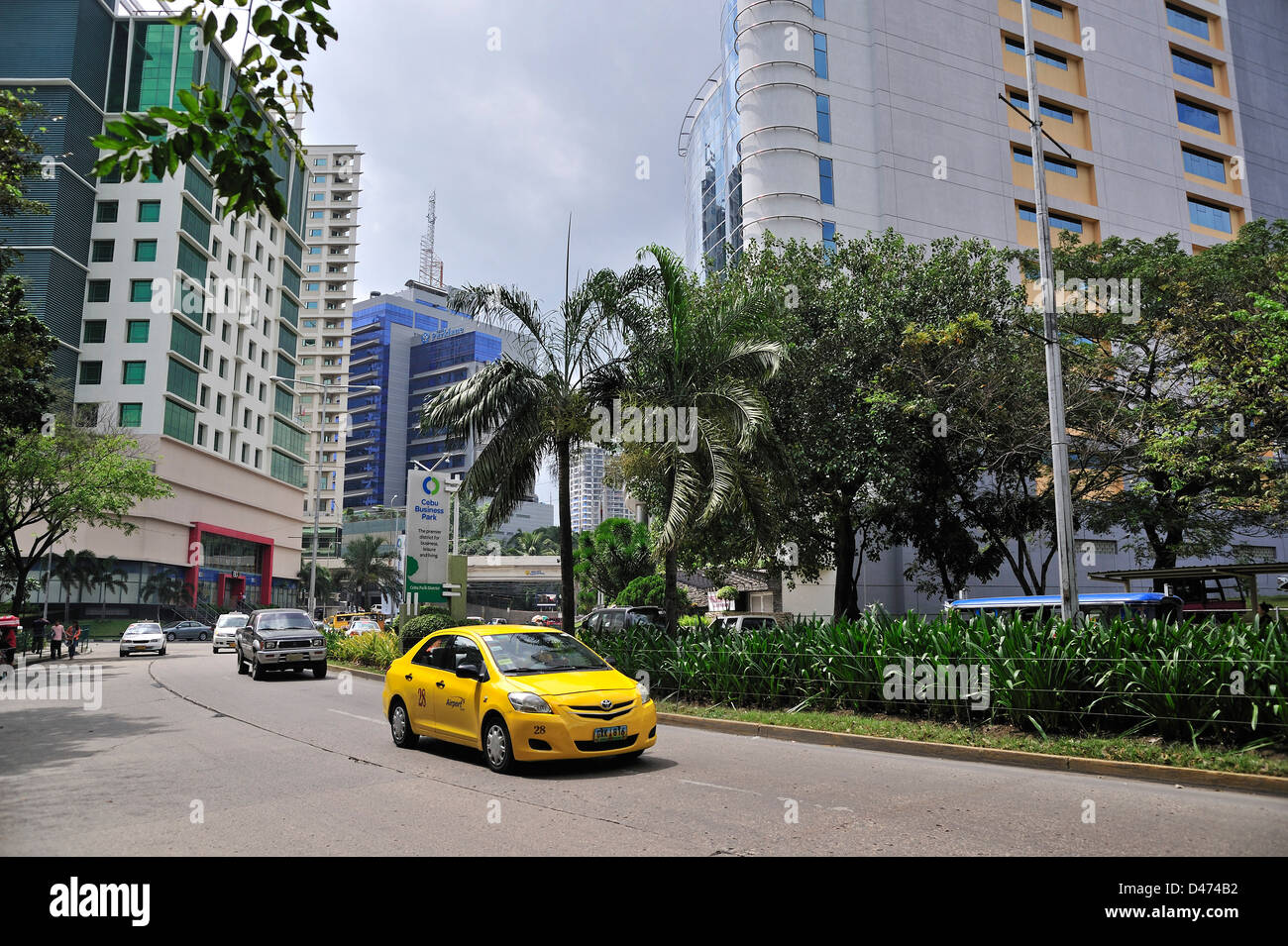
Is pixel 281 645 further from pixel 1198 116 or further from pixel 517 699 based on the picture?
pixel 1198 116

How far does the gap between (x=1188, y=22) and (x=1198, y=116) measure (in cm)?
596

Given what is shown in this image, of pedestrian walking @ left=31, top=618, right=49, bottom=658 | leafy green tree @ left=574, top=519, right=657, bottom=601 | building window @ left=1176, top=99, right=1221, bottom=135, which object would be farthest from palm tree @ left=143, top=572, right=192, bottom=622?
building window @ left=1176, top=99, right=1221, bottom=135

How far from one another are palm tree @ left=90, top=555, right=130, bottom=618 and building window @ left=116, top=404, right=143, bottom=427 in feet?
28.0

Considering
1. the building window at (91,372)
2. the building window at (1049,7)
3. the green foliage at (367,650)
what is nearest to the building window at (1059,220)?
the building window at (1049,7)

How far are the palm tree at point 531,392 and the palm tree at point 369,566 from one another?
75135 millimetres

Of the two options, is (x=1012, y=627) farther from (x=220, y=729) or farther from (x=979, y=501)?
(x=979, y=501)

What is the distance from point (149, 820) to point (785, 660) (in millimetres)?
9026

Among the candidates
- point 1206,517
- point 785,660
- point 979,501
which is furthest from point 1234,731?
point 1206,517

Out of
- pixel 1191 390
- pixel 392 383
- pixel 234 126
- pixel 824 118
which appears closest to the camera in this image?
pixel 234 126

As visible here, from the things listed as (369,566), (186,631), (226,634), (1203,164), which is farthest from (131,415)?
(1203,164)

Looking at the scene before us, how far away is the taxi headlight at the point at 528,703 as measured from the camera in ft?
28.3

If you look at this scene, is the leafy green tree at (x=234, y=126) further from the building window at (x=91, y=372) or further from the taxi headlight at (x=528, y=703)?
the building window at (x=91, y=372)

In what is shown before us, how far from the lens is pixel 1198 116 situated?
50.0 m

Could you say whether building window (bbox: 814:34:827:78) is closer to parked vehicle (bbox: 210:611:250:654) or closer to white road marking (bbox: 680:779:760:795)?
parked vehicle (bbox: 210:611:250:654)
